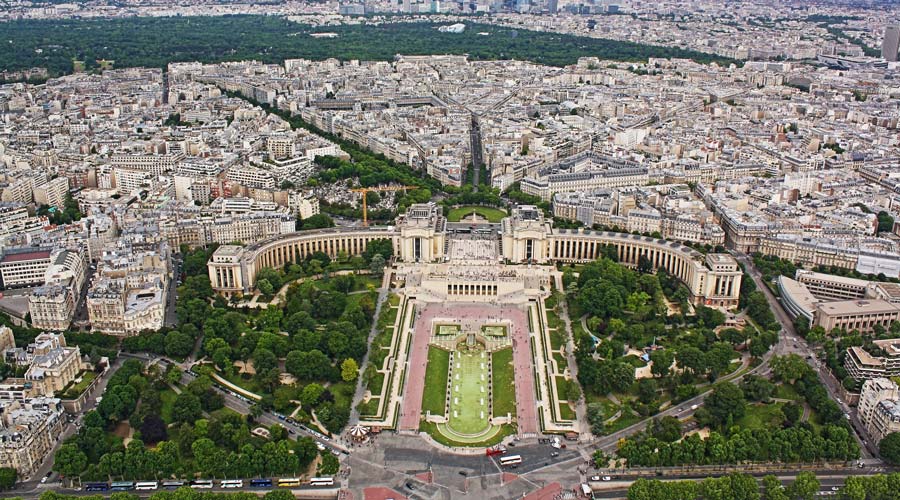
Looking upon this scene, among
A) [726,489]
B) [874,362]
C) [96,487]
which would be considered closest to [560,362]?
[726,489]

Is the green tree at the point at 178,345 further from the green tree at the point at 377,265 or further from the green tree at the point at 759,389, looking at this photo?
the green tree at the point at 759,389

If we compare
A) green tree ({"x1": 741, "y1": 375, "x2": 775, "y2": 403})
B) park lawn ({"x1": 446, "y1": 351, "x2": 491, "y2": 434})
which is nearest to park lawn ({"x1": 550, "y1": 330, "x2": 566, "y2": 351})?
park lawn ({"x1": 446, "y1": 351, "x2": 491, "y2": 434})

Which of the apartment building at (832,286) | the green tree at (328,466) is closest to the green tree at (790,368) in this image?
the apartment building at (832,286)

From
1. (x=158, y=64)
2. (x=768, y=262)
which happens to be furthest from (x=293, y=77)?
(x=768, y=262)

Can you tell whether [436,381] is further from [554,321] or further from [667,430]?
[667,430]

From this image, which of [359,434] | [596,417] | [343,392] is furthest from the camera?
[343,392]

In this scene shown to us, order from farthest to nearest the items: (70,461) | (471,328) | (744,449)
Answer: (471,328)
(744,449)
(70,461)

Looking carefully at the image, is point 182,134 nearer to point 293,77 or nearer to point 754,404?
point 293,77
